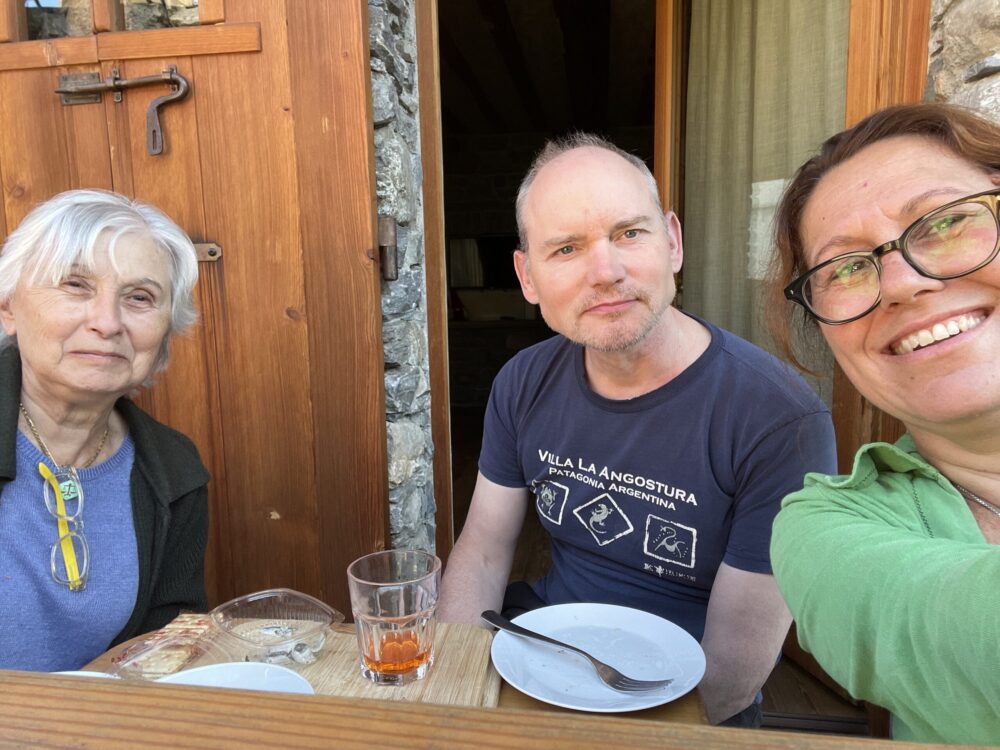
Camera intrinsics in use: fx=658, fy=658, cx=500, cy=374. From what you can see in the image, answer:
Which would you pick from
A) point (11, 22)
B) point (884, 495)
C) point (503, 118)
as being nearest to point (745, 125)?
point (884, 495)

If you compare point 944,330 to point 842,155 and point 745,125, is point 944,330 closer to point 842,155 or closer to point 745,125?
point 842,155

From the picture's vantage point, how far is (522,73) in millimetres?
4770

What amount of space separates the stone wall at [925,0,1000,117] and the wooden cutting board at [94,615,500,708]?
1196 millimetres

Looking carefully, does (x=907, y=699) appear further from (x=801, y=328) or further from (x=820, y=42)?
(x=820, y=42)

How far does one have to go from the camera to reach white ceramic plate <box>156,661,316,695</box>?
2.53 ft

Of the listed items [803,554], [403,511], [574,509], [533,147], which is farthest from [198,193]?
[533,147]

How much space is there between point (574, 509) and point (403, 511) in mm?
836

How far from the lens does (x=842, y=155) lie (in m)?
0.89

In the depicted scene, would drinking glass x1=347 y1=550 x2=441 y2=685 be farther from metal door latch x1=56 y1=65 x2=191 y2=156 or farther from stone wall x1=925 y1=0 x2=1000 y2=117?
metal door latch x1=56 y1=65 x2=191 y2=156

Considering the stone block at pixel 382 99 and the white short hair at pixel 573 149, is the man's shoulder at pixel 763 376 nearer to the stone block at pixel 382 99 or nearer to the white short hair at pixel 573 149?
the white short hair at pixel 573 149

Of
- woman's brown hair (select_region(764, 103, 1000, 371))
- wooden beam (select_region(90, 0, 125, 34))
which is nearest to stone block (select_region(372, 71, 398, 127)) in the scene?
wooden beam (select_region(90, 0, 125, 34))

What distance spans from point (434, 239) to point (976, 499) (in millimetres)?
1703

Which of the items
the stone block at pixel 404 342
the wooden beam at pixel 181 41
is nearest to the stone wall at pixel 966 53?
the stone block at pixel 404 342

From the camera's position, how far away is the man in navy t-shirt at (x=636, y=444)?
115 centimetres
